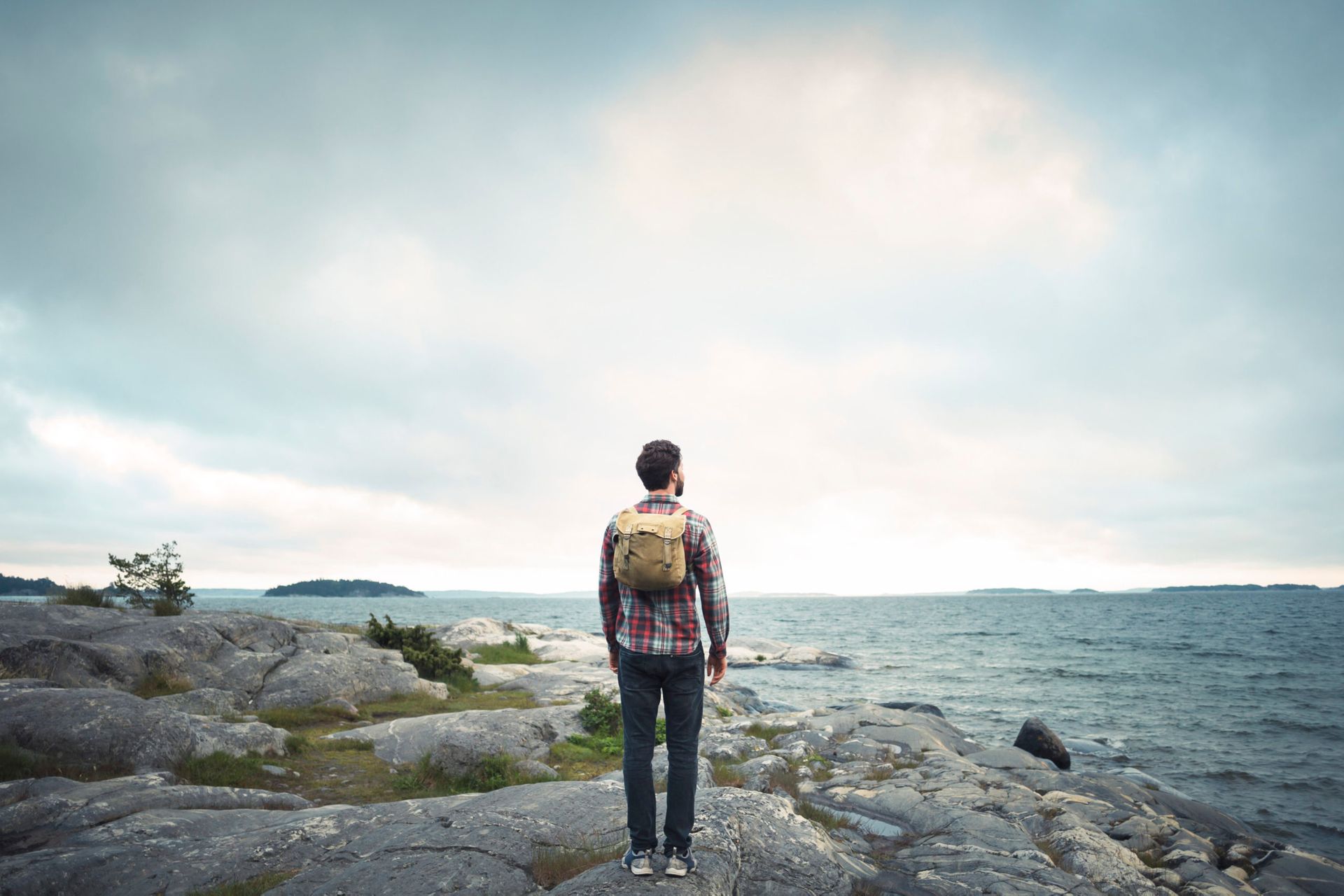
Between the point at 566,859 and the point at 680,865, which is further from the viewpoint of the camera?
the point at 566,859

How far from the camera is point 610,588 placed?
541 centimetres

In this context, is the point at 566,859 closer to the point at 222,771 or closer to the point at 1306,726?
the point at 222,771

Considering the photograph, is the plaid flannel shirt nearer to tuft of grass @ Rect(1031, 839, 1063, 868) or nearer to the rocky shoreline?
the rocky shoreline

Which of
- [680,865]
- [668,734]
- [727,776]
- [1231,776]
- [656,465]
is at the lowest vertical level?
[1231,776]

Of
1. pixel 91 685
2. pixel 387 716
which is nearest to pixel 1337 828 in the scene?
pixel 387 716

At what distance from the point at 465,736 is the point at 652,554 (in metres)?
8.19

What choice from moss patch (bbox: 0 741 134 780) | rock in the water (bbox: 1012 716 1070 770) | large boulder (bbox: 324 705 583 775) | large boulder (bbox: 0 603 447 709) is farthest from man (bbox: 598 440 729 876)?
rock in the water (bbox: 1012 716 1070 770)

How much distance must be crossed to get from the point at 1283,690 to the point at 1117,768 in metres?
20.7

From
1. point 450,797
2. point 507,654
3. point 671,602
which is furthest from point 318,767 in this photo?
point 507,654

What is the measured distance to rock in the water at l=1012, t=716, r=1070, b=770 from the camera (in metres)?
18.3

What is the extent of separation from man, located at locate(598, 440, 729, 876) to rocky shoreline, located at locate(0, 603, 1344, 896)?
37 centimetres

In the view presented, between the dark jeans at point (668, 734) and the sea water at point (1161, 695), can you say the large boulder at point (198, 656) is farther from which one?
the sea water at point (1161, 695)

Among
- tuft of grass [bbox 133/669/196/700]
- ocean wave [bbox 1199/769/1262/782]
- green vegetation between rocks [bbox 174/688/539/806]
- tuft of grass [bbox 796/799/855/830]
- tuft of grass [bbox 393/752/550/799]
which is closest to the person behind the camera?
green vegetation between rocks [bbox 174/688/539/806]

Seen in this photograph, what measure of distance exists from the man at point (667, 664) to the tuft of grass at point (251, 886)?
3415mm
